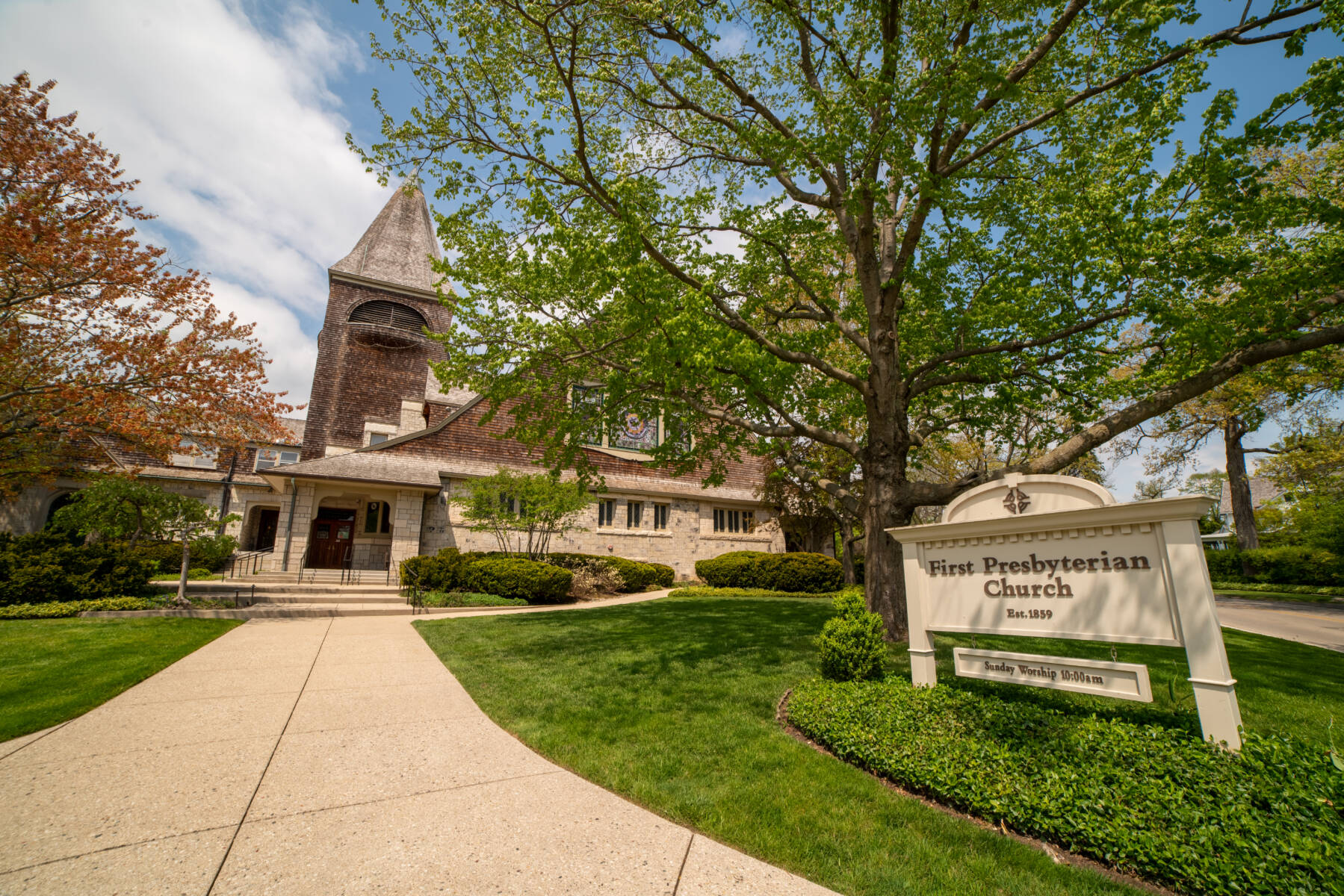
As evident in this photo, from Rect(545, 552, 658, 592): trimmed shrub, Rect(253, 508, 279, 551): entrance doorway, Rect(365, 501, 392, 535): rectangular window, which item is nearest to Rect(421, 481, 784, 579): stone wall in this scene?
Rect(545, 552, 658, 592): trimmed shrub

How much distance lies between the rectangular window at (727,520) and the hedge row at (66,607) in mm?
19503

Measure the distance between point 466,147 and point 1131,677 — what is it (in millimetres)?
11636

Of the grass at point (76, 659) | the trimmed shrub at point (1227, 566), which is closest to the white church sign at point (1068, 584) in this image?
the grass at point (76, 659)

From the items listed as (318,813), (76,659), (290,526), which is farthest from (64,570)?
(318,813)

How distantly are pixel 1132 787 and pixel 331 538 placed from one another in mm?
26996

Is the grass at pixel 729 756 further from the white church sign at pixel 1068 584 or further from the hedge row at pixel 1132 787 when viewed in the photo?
the white church sign at pixel 1068 584

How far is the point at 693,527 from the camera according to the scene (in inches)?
994

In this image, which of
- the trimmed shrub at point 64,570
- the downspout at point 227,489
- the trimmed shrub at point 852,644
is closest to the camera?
the trimmed shrub at point 852,644

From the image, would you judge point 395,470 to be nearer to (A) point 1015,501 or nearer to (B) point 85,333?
(B) point 85,333

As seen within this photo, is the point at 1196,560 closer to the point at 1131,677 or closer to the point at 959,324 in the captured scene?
the point at 1131,677

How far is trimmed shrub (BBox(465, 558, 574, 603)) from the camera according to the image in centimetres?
1647

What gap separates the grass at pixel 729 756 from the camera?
3.21 m

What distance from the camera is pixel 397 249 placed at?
107 feet

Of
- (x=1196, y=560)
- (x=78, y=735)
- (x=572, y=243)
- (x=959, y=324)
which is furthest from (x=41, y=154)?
(x=1196, y=560)
